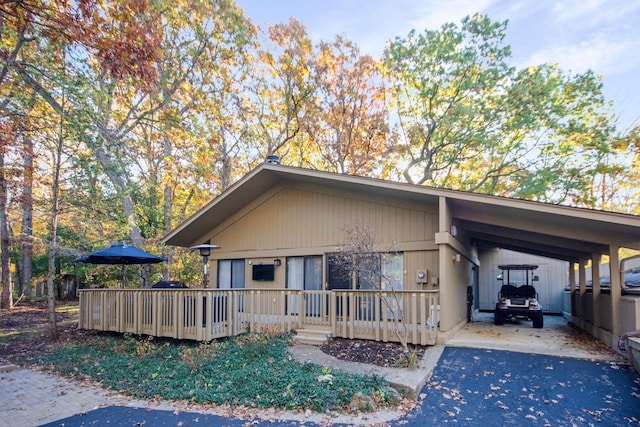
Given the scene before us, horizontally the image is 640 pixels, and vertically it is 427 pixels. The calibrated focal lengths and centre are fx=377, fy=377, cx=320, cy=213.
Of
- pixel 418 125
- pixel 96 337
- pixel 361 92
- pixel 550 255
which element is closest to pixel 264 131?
pixel 361 92

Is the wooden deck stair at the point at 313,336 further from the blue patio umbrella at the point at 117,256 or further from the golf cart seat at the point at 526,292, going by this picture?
the golf cart seat at the point at 526,292

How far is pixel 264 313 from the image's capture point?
30.5ft

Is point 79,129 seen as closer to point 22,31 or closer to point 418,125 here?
point 22,31

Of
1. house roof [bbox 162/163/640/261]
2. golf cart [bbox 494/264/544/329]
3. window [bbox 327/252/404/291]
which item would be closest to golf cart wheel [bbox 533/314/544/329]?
golf cart [bbox 494/264/544/329]

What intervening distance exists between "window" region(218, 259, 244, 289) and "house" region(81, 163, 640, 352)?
1.7 inches

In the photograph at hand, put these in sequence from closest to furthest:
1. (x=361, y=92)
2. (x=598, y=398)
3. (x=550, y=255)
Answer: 1. (x=598, y=398)
2. (x=550, y=255)
3. (x=361, y=92)

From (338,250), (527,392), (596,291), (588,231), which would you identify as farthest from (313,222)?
(596,291)

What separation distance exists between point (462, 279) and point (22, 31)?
11.5m

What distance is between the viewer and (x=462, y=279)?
35.3ft

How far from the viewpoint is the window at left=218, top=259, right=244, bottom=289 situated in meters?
11.8

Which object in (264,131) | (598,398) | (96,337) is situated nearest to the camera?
(598,398)

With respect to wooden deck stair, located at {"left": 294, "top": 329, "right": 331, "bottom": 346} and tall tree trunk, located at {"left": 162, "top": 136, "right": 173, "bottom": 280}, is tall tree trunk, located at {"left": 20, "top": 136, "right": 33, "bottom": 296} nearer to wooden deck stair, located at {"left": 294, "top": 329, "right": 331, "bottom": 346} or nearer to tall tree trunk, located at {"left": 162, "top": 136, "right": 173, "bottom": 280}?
tall tree trunk, located at {"left": 162, "top": 136, "right": 173, "bottom": 280}

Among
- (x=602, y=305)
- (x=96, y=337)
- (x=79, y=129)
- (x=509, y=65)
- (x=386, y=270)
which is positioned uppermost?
(x=509, y=65)

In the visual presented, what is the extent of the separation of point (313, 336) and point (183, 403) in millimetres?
3416
